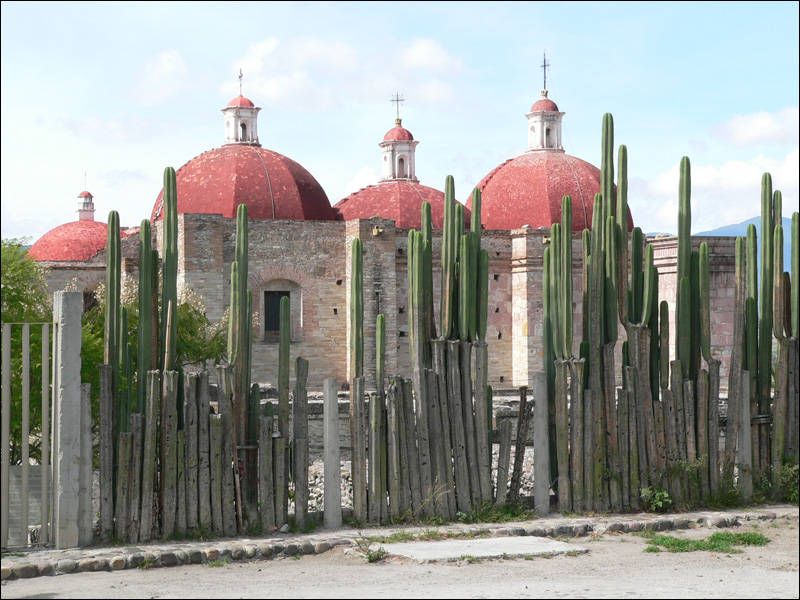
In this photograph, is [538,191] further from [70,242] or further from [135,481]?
[135,481]

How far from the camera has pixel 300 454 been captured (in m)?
10.6

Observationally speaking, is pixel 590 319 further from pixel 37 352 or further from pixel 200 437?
pixel 37 352

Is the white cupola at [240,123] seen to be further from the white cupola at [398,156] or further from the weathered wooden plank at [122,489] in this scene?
the weathered wooden plank at [122,489]

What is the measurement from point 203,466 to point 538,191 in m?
22.5

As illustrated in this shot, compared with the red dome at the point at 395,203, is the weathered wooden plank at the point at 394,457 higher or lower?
lower

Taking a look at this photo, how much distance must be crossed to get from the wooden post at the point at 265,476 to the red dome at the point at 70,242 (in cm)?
2079

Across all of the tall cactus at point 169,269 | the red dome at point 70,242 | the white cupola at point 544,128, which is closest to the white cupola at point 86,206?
the red dome at point 70,242

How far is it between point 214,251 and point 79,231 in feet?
21.8

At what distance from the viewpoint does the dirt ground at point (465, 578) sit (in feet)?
26.6

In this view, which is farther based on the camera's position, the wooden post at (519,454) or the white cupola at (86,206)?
the white cupola at (86,206)

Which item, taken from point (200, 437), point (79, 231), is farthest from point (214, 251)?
point (200, 437)

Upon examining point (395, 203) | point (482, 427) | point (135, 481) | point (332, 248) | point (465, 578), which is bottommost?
point (465, 578)

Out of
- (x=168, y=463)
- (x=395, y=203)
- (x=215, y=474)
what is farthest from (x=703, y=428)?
(x=395, y=203)

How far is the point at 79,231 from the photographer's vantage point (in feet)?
103
